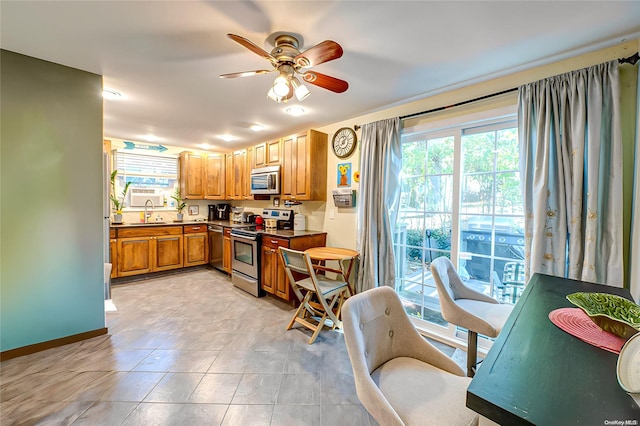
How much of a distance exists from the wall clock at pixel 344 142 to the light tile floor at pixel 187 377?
2154 mm

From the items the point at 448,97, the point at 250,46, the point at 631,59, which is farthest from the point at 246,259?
the point at 631,59

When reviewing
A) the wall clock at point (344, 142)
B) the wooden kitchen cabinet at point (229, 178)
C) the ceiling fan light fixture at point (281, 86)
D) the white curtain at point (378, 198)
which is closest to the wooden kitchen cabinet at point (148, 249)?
the wooden kitchen cabinet at point (229, 178)

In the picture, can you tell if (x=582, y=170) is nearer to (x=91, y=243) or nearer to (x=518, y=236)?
(x=518, y=236)

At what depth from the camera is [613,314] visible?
0.96 meters

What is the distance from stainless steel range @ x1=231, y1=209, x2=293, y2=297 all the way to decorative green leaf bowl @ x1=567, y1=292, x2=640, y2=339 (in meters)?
3.23

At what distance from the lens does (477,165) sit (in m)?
2.40

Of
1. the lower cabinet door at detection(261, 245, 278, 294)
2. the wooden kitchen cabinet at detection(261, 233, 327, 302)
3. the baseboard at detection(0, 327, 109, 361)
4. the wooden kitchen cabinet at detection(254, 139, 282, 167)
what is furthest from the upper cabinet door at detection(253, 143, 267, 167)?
the baseboard at detection(0, 327, 109, 361)

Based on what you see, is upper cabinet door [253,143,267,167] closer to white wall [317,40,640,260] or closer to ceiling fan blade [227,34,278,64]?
white wall [317,40,640,260]

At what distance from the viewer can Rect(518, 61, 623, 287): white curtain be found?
164 cm

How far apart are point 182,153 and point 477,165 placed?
507cm

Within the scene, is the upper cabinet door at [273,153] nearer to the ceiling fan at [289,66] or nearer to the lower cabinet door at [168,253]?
the ceiling fan at [289,66]

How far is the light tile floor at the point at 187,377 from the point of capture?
160 centimetres

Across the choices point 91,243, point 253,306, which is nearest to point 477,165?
point 253,306

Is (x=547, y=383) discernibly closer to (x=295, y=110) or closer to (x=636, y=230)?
(x=636, y=230)
